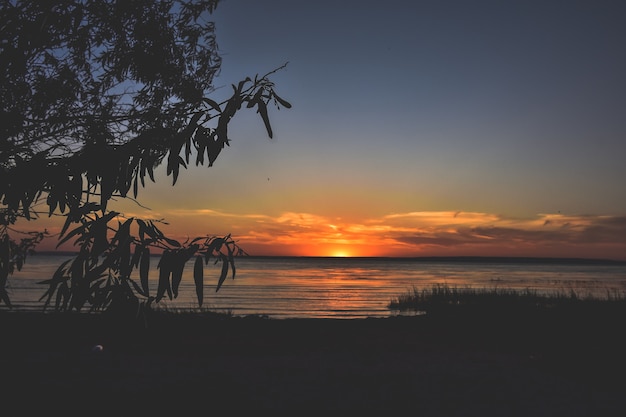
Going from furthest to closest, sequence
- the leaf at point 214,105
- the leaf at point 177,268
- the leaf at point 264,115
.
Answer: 1. the leaf at point 214,105
2. the leaf at point 264,115
3. the leaf at point 177,268

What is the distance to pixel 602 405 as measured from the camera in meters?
8.14

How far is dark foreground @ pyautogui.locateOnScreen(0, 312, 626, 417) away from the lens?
7.89 meters

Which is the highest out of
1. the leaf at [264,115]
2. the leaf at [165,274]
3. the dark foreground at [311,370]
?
the leaf at [264,115]

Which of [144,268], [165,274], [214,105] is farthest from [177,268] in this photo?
[214,105]

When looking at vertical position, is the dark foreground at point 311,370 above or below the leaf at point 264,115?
below

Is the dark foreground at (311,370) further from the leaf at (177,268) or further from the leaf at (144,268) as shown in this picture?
the leaf at (177,268)

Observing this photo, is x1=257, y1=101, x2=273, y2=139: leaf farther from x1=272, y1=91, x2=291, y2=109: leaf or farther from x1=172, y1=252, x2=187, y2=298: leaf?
x1=172, y1=252, x2=187, y2=298: leaf

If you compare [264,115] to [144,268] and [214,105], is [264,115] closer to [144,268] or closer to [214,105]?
[214,105]

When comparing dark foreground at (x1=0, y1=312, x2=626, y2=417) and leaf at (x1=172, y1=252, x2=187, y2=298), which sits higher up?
leaf at (x1=172, y1=252, x2=187, y2=298)

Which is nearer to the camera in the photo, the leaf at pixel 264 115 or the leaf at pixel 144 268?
the leaf at pixel 144 268

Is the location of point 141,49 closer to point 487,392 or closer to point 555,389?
point 487,392

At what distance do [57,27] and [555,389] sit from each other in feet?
30.1

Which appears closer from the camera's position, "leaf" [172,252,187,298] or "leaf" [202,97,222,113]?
"leaf" [172,252,187,298]

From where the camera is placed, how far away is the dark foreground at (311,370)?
311 inches
